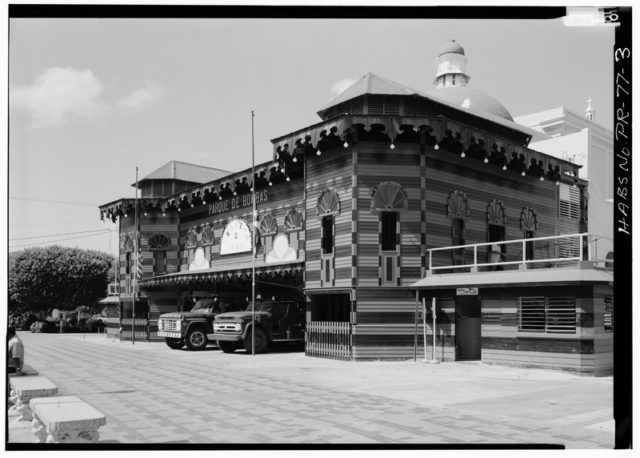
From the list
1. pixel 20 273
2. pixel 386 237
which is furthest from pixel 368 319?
pixel 20 273

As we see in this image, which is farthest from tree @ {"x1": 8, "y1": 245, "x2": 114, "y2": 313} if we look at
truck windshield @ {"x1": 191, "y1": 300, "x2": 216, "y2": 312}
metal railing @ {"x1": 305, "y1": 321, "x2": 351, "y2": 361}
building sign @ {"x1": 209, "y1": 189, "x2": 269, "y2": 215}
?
metal railing @ {"x1": 305, "y1": 321, "x2": 351, "y2": 361}

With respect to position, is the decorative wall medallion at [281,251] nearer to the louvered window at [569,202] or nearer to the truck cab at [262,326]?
the truck cab at [262,326]

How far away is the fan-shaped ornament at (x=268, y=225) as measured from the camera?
30.1 meters

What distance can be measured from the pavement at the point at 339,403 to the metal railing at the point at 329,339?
47.8 inches

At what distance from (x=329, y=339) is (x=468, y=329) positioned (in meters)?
4.79

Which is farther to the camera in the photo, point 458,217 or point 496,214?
point 496,214

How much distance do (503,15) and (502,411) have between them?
6.69m

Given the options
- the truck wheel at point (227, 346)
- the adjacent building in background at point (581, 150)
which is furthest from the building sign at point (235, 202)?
the adjacent building in background at point (581, 150)

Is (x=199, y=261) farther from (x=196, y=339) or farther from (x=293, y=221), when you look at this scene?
(x=293, y=221)

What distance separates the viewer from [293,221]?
28938 mm

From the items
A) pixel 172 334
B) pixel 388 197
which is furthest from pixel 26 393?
pixel 172 334

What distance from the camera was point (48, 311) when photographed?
56938mm

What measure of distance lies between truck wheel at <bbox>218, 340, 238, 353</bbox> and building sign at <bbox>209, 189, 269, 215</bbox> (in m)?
7.16

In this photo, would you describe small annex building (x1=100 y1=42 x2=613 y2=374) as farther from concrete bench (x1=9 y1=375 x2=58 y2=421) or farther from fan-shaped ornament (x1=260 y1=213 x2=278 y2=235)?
concrete bench (x1=9 y1=375 x2=58 y2=421)
